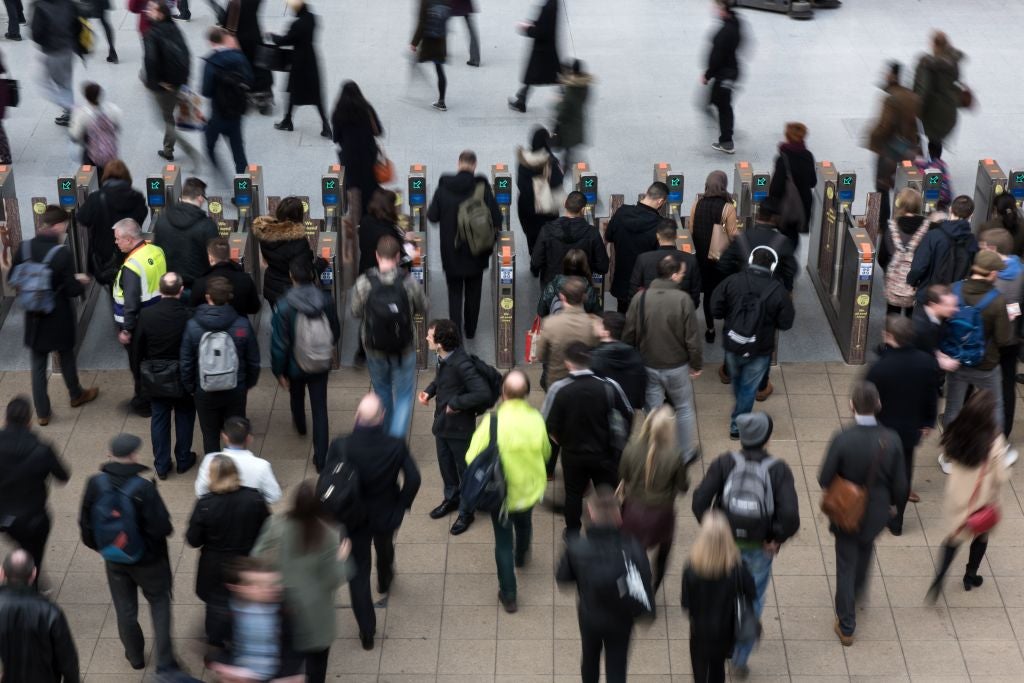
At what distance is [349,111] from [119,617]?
5611 millimetres

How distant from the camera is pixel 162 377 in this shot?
975 cm

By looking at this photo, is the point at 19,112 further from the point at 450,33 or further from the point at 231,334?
the point at 231,334

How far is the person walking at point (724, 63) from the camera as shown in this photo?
48.1ft

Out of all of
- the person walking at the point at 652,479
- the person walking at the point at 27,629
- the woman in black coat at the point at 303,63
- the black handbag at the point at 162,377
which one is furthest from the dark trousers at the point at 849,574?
the woman in black coat at the point at 303,63

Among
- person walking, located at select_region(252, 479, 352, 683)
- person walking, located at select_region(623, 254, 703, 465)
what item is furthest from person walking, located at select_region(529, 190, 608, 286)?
person walking, located at select_region(252, 479, 352, 683)

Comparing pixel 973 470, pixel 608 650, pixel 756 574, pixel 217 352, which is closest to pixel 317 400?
pixel 217 352

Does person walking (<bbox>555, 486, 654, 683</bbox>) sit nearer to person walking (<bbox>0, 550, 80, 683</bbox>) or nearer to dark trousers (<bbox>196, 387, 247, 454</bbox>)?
person walking (<bbox>0, 550, 80, 683</bbox>)

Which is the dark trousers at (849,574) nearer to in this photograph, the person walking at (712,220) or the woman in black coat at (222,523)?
the person walking at (712,220)

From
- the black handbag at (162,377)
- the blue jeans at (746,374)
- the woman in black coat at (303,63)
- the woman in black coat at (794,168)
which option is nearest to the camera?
the black handbag at (162,377)

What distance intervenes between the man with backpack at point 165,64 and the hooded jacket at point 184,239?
3.65 meters

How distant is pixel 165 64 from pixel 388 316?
5370 millimetres

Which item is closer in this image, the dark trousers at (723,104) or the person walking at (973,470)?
the person walking at (973,470)

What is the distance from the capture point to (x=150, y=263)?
10375 mm

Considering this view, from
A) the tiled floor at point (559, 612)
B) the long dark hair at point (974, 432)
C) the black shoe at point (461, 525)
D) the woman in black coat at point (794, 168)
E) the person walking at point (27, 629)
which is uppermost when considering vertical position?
the woman in black coat at point (794, 168)
